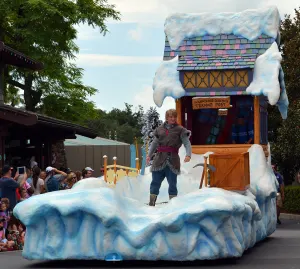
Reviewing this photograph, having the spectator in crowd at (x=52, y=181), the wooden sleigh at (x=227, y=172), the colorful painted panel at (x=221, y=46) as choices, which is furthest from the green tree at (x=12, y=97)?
the wooden sleigh at (x=227, y=172)

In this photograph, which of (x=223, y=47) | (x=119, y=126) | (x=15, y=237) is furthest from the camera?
(x=119, y=126)

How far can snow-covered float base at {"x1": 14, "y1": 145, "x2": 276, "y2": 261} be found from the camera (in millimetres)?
14070

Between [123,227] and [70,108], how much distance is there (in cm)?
3310

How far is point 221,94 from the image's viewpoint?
20.5 metres

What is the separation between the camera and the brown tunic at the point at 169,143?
53.1 feet

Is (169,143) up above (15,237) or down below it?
above

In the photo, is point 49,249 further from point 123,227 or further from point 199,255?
point 199,255

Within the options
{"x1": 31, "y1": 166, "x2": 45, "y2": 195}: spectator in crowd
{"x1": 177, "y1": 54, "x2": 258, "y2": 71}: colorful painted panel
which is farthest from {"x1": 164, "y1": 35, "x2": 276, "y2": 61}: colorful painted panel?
{"x1": 31, "y1": 166, "x2": 45, "y2": 195}: spectator in crowd

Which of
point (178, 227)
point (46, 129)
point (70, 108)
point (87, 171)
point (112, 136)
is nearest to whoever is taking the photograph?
point (178, 227)

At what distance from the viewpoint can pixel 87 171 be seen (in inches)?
965

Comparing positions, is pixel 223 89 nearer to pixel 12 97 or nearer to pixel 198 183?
pixel 198 183

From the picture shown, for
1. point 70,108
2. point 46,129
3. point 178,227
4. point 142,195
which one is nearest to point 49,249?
point 178,227

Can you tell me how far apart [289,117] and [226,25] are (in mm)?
13870

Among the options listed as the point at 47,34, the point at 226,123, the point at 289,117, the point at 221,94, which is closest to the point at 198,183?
the point at 221,94
